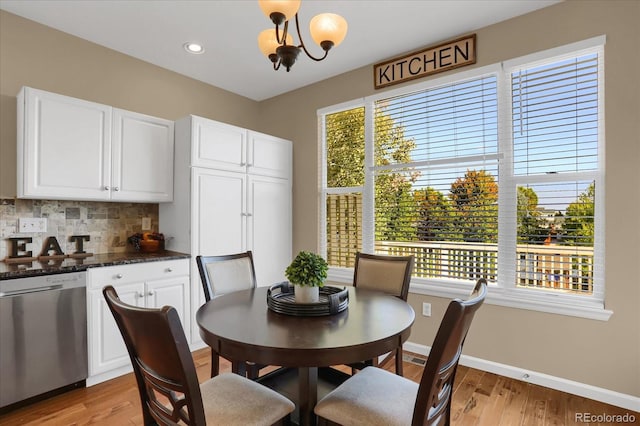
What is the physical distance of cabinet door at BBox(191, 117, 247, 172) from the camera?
304 centimetres

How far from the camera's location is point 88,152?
8.59 feet

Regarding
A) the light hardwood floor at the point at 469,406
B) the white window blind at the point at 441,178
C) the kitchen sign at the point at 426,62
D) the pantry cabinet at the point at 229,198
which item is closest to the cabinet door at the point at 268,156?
the pantry cabinet at the point at 229,198

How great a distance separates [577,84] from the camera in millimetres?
2363

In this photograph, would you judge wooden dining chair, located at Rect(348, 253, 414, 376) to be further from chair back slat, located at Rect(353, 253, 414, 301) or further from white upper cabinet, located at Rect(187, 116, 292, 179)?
white upper cabinet, located at Rect(187, 116, 292, 179)

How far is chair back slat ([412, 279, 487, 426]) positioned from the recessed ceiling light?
2.98 meters

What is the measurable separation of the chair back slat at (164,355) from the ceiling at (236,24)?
87.6 inches

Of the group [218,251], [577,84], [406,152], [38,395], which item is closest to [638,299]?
[577,84]

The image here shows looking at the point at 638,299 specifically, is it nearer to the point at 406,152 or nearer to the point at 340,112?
the point at 406,152

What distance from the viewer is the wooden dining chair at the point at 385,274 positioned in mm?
2201

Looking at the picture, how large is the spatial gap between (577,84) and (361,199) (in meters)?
1.93

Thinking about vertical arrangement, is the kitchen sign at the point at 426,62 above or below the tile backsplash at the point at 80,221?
above

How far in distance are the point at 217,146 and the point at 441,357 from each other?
8.95ft

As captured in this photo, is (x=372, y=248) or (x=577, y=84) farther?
(x=372, y=248)

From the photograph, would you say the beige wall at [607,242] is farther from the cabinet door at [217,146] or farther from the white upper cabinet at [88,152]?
the white upper cabinet at [88,152]
